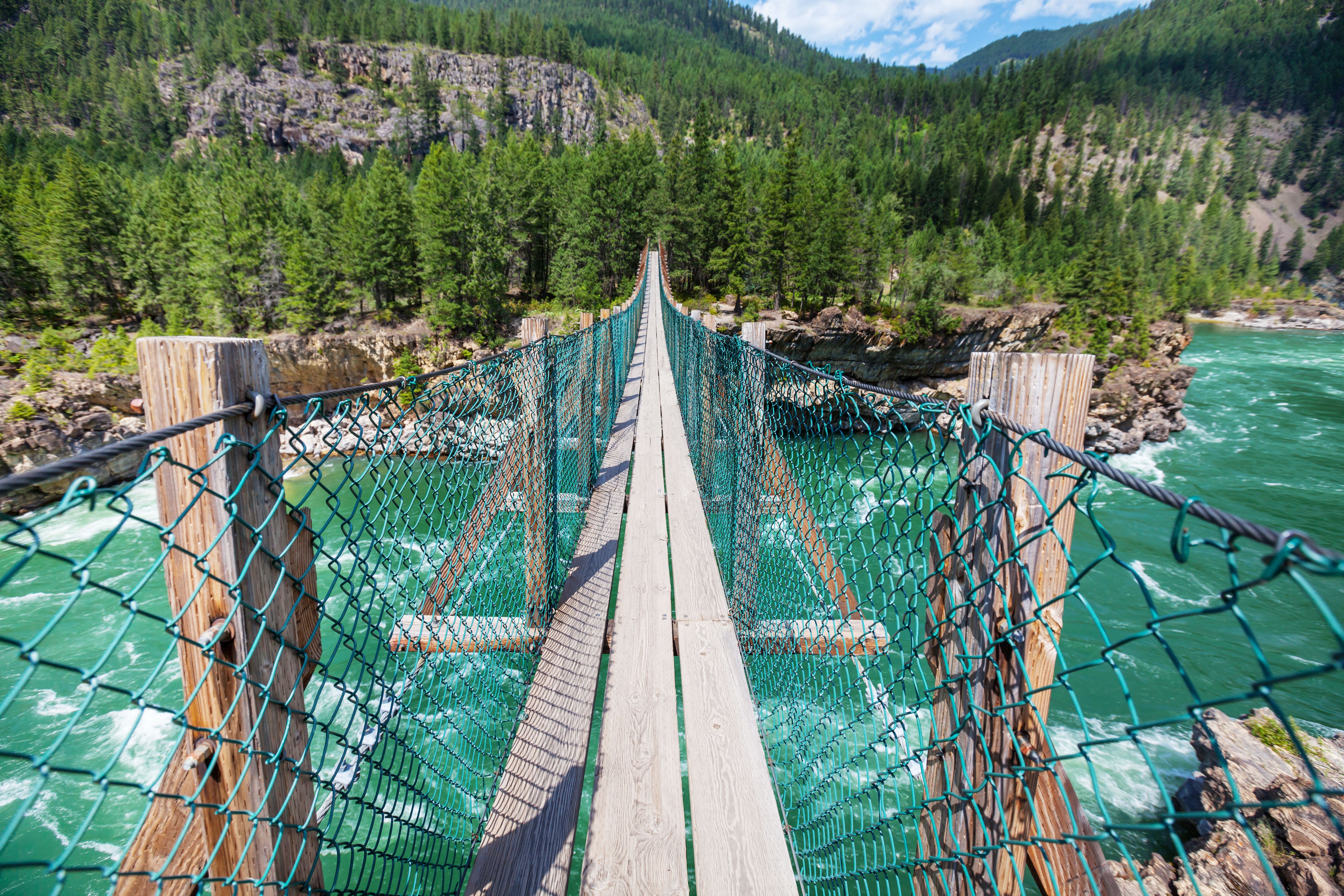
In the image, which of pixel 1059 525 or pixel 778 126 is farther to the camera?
pixel 778 126

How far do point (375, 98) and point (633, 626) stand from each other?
102m

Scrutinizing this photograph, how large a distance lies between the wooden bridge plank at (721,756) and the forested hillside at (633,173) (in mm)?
28241

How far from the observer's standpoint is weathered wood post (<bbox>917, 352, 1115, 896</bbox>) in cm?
120

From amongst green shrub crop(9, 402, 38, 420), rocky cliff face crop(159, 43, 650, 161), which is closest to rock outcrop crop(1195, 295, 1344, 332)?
rocky cliff face crop(159, 43, 650, 161)

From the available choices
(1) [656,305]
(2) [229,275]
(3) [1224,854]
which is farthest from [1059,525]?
(2) [229,275]

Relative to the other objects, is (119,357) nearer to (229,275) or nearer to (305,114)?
(229,275)

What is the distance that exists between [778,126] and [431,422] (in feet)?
323

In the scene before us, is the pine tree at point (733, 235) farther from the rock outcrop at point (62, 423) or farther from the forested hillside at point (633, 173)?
the rock outcrop at point (62, 423)

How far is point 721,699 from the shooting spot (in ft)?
8.54

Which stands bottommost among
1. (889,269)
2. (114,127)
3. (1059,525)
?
(1059,525)

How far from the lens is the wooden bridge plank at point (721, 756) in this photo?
1973 mm

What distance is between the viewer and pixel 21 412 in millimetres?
19094

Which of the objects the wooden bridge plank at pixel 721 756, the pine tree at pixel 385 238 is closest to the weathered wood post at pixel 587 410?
the wooden bridge plank at pixel 721 756

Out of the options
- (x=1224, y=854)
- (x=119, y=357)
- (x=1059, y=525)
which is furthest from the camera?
(x=119, y=357)
